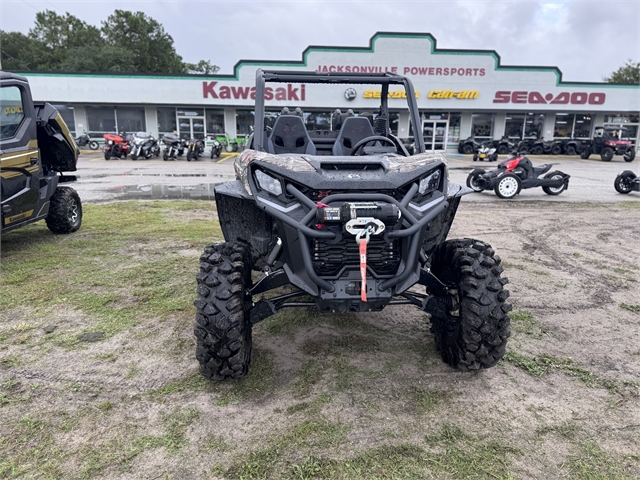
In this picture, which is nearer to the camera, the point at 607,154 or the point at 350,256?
the point at 350,256

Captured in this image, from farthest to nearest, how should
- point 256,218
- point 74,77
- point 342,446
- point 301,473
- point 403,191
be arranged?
point 74,77, point 256,218, point 403,191, point 342,446, point 301,473

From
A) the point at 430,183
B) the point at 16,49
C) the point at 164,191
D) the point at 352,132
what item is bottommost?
the point at 164,191

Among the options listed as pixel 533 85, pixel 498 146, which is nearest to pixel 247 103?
pixel 498 146

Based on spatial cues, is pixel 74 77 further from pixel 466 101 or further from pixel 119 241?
pixel 119 241

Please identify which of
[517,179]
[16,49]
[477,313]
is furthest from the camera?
[16,49]

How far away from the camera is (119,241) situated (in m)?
6.24

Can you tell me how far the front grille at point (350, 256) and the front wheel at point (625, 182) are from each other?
11.6 m

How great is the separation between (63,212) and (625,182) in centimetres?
1264

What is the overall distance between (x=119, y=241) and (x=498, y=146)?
24.8 metres

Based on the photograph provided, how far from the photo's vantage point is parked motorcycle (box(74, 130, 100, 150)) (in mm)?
26969

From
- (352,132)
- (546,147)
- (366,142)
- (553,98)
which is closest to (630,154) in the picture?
(546,147)

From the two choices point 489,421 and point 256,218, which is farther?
point 256,218

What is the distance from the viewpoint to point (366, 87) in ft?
86.2

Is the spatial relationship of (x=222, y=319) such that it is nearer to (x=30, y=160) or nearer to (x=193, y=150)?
(x=30, y=160)
